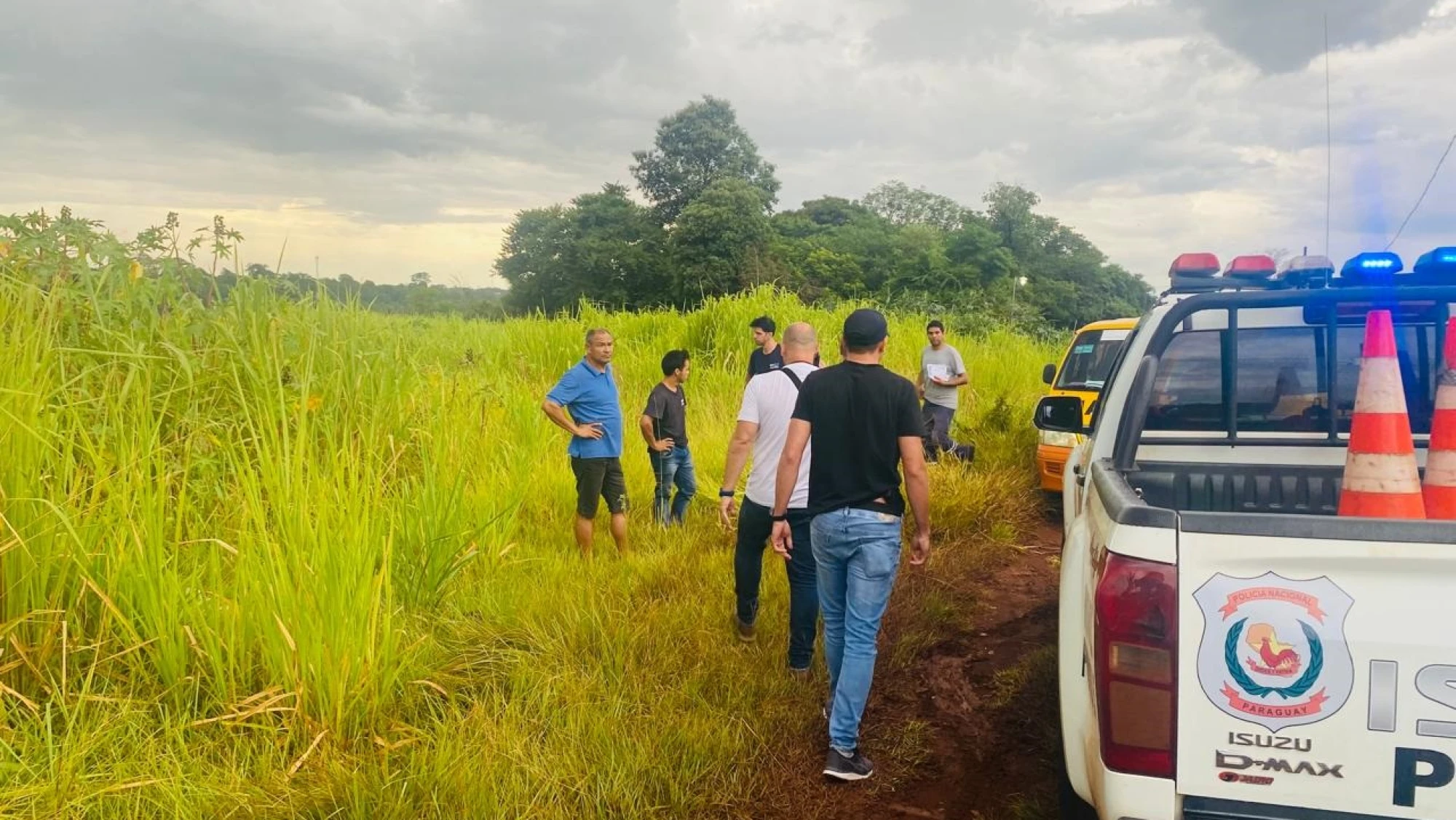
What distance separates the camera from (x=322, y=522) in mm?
3209

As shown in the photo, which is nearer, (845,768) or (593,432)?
(845,768)

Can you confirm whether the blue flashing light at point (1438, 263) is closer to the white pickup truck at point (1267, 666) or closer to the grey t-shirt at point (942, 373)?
the white pickup truck at point (1267, 666)

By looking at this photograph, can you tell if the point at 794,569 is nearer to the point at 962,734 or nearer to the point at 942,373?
the point at 962,734

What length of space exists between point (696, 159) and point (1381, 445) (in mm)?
45401

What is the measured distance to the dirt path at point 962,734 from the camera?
9.97 feet

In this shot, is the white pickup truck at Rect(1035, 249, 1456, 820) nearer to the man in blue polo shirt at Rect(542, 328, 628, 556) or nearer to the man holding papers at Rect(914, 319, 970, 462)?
the man in blue polo shirt at Rect(542, 328, 628, 556)

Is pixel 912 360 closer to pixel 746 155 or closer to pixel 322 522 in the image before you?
pixel 322 522

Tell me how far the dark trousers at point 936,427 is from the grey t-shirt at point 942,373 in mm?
55

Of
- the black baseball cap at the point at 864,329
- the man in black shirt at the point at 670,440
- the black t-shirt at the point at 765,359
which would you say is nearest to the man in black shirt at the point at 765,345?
the black t-shirt at the point at 765,359

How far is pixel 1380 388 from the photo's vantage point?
7.91ft

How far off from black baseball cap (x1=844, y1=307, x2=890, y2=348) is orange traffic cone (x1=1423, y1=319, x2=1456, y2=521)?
1692mm

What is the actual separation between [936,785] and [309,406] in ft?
10.6

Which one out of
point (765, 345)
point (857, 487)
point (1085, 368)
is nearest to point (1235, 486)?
point (857, 487)

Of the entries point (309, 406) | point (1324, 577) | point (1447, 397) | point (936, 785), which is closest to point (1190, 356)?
point (1447, 397)
